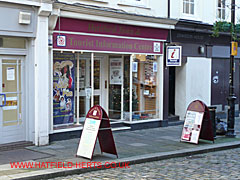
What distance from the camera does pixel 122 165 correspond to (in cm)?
898

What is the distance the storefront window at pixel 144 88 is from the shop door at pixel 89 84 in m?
1.10

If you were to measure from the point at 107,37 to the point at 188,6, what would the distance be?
4.51 metres

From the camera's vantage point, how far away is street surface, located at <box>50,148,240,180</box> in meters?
8.08

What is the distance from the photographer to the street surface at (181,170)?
8078mm

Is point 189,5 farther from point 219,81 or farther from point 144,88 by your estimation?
point 144,88

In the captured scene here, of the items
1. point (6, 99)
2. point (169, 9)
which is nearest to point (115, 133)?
point (6, 99)

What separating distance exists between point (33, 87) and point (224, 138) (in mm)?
6008

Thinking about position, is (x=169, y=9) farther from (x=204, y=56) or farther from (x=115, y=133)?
(x=115, y=133)

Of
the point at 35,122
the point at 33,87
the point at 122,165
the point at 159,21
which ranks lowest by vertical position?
the point at 122,165

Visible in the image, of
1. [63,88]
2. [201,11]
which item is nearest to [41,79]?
[63,88]

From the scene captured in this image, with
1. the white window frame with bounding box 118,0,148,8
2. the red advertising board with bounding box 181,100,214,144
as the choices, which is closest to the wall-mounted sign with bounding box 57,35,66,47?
the white window frame with bounding box 118,0,148,8

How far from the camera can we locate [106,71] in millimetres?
13773

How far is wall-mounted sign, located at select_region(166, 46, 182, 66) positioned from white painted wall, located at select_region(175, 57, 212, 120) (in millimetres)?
1307

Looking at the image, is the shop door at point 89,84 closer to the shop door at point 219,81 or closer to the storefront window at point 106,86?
the storefront window at point 106,86
